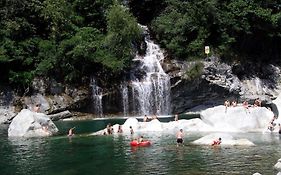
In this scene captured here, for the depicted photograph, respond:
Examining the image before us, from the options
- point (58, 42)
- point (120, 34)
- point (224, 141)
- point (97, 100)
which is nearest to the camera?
point (224, 141)

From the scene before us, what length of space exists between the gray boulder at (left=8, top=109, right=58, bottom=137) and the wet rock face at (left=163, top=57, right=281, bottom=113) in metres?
20.9

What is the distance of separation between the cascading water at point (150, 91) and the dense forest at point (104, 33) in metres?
2.46

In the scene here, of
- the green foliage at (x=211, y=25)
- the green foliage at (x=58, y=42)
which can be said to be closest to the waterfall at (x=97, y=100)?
the green foliage at (x=58, y=42)

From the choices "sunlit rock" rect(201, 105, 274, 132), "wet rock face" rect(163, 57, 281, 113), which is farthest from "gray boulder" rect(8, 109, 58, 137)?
"wet rock face" rect(163, 57, 281, 113)

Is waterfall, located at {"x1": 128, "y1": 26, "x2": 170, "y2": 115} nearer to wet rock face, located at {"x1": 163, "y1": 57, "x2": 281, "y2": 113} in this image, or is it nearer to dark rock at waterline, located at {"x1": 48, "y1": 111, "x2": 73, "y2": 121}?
wet rock face, located at {"x1": 163, "y1": 57, "x2": 281, "y2": 113}

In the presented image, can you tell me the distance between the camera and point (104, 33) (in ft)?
213

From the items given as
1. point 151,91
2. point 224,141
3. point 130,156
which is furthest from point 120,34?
point 130,156

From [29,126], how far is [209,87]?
25.8m

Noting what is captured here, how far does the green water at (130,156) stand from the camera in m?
26.1

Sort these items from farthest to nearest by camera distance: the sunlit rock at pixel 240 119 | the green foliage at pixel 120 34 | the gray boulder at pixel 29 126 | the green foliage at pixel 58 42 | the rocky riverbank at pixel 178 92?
the green foliage at pixel 120 34
the green foliage at pixel 58 42
the rocky riverbank at pixel 178 92
the gray boulder at pixel 29 126
the sunlit rock at pixel 240 119

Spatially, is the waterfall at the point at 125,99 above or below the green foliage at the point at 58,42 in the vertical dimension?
below

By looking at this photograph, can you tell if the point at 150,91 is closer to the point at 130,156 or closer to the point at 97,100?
the point at 97,100

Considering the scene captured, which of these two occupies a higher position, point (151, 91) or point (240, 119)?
point (151, 91)

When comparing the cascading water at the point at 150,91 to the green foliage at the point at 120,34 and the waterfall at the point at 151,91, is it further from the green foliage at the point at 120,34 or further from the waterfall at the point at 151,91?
the green foliage at the point at 120,34
